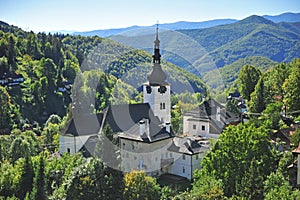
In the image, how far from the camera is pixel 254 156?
1546 centimetres

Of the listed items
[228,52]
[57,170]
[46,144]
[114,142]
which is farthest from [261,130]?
[228,52]

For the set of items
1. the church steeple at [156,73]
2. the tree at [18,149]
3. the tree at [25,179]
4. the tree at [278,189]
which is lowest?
the tree at [18,149]

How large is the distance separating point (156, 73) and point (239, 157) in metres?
10.7

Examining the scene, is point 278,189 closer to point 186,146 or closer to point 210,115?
point 186,146

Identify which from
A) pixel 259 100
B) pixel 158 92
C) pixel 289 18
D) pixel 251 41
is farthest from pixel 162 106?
pixel 289 18

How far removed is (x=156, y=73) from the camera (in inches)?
982

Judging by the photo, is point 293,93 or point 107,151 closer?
point 107,151

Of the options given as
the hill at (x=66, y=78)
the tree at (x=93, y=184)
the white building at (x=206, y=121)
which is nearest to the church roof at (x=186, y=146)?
the white building at (x=206, y=121)

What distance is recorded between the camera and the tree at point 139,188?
1614 cm

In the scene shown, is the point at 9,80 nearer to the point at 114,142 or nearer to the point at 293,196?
the point at 114,142

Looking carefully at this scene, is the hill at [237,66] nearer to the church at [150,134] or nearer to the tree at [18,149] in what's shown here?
the church at [150,134]

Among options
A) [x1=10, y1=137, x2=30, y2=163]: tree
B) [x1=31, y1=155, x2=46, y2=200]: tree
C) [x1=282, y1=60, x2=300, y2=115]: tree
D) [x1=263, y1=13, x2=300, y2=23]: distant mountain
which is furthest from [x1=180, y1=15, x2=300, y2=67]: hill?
[x1=31, y1=155, x2=46, y2=200]: tree

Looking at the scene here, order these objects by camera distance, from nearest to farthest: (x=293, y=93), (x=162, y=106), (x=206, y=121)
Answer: (x=206, y=121) → (x=162, y=106) → (x=293, y=93)

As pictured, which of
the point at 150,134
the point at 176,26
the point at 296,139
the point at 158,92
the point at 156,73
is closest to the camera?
the point at 296,139
